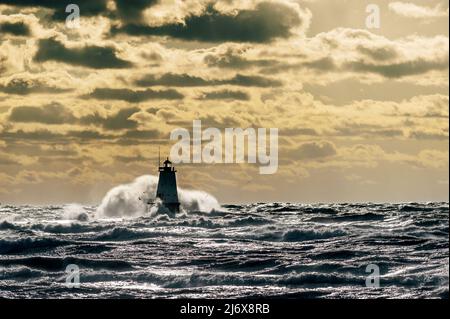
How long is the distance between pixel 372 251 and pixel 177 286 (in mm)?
12357

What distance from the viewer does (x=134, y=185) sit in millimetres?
88312

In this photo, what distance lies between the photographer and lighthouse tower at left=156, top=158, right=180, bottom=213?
73.7 m

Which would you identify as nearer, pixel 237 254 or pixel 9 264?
pixel 9 264

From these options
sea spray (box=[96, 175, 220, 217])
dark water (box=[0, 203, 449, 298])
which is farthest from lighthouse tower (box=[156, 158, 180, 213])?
dark water (box=[0, 203, 449, 298])

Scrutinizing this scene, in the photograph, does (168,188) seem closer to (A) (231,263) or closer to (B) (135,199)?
(B) (135,199)

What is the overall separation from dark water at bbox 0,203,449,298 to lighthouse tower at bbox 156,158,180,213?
22.5 meters

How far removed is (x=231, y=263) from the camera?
103ft

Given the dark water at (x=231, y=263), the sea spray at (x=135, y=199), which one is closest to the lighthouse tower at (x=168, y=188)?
the sea spray at (x=135, y=199)

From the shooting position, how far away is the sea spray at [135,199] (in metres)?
84.9

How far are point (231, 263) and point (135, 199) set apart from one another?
5597cm

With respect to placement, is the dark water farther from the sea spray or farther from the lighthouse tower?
the sea spray
